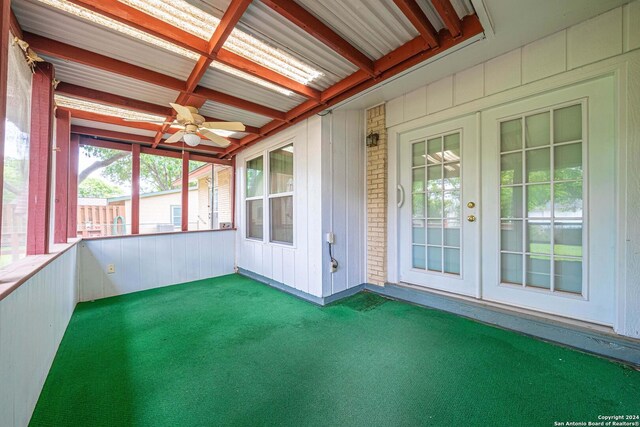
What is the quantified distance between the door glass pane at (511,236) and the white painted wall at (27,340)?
3751 millimetres

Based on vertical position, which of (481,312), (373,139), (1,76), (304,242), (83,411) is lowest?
(83,411)

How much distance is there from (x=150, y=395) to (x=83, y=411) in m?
0.36

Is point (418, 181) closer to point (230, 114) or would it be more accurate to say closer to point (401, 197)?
point (401, 197)

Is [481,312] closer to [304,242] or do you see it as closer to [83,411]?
[304,242]

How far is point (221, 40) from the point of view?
6.34 ft

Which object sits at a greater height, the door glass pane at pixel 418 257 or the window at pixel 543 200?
the window at pixel 543 200

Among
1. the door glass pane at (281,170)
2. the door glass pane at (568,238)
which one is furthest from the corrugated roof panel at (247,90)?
the door glass pane at (568,238)

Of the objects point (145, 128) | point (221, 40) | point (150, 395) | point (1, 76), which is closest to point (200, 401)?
point (150, 395)

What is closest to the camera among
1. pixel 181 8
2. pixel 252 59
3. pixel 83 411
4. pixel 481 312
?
pixel 83 411

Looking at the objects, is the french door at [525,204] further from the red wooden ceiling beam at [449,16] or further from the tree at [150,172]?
the tree at [150,172]

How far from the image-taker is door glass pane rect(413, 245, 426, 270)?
3.22 metres

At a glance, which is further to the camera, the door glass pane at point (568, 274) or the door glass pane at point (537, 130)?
the door glass pane at point (537, 130)

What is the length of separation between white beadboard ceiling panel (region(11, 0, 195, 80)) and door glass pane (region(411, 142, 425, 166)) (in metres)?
2.77

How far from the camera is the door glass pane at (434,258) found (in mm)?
3064
